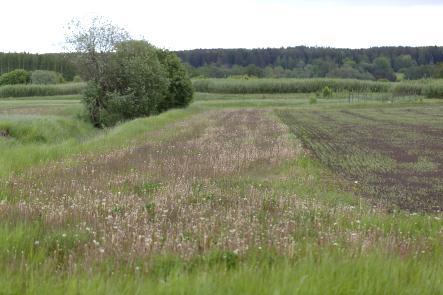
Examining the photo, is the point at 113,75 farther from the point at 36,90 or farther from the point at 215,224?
the point at 36,90

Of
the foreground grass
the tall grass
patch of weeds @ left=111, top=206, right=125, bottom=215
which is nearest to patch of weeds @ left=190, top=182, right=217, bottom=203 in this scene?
patch of weeds @ left=111, top=206, right=125, bottom=215

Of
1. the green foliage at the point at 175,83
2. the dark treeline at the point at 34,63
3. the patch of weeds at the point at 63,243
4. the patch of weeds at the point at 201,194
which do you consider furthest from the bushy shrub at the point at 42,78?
the patch of weeds at the point at 63,243

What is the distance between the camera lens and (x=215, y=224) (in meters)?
8.13

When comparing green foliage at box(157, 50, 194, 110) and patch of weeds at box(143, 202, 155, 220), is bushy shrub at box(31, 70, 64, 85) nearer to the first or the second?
green foliage at box(157, 50, 194, 110)

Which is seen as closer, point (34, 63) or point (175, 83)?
point (175, 83)

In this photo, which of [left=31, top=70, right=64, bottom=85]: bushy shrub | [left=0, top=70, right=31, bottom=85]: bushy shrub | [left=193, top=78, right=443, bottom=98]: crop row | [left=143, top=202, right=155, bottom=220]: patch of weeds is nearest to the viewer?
[left=143, top=202, right=155, bottom=220]: patch of weeds

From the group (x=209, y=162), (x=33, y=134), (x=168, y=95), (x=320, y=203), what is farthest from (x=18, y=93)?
(x=320, y=203)

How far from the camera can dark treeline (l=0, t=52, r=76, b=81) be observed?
168m

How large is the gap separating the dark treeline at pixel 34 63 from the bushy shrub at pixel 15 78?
27740 millimetres

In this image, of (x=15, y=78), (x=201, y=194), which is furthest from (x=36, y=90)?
(x=201, y=194)

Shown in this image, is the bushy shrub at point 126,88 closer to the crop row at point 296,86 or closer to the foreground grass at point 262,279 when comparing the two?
the foreground grass at point 262,279

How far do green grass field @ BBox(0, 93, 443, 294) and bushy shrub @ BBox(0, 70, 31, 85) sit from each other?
423 feet

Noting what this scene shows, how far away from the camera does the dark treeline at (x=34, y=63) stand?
16825 cm

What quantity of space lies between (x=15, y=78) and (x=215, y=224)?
14212 centimetres
